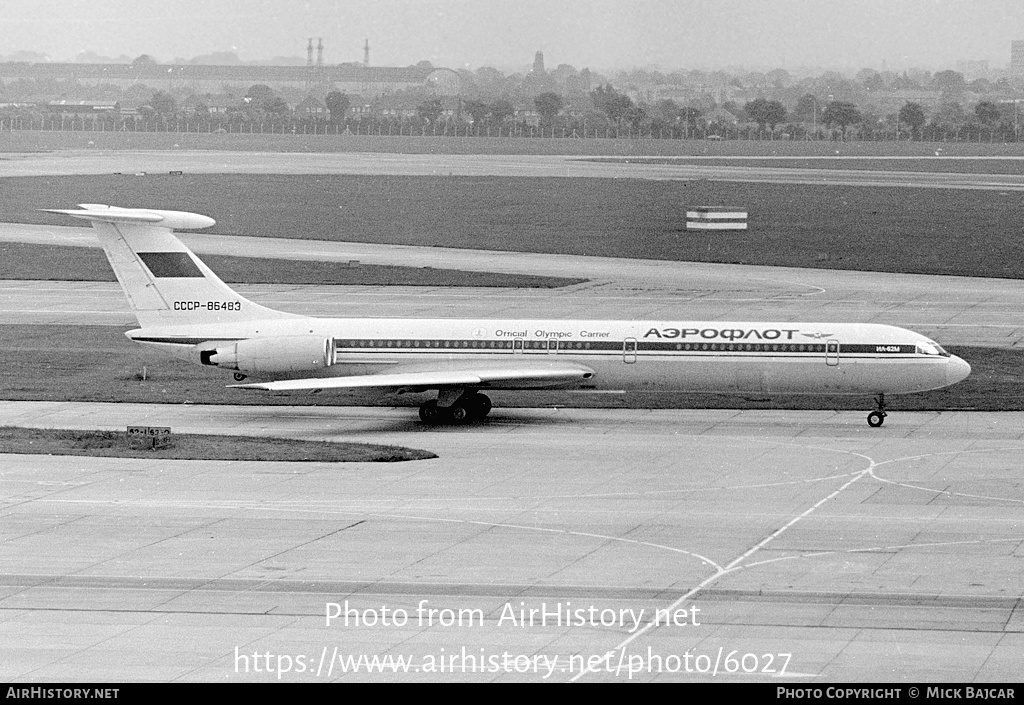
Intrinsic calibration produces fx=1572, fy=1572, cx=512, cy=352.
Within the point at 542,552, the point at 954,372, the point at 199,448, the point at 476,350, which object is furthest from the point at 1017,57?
the point at 542,552

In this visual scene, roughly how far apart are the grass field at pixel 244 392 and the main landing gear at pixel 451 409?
1.72 m

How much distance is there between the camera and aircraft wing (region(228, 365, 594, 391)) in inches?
1790

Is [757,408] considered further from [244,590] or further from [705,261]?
[705,261]

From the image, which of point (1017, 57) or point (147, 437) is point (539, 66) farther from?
point (147, 437)

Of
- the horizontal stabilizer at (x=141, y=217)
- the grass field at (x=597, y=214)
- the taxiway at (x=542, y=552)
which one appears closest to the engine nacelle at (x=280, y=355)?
the taxiway at (x=542, y=552)

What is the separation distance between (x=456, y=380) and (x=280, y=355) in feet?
17.5

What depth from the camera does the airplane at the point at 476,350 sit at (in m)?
46.0

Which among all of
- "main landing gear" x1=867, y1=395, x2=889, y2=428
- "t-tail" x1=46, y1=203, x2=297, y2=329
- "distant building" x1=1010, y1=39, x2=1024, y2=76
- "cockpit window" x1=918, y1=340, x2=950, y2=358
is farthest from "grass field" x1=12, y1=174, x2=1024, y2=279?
"t-tail" x1=46, y1=203, x2=297, y2=329

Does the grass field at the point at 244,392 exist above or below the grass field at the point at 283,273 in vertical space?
below

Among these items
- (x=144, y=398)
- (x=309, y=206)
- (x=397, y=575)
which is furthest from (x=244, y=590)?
(x=309, y=206)

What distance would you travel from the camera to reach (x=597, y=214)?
10806cm

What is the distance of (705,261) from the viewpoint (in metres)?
86.4

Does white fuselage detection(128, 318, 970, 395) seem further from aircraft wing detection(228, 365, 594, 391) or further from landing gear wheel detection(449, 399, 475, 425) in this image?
landing gear wheel detection(449, 399, 475, 425)

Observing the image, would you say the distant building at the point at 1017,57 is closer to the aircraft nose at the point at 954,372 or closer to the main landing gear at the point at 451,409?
the aircraft nose at the point at 954,372
